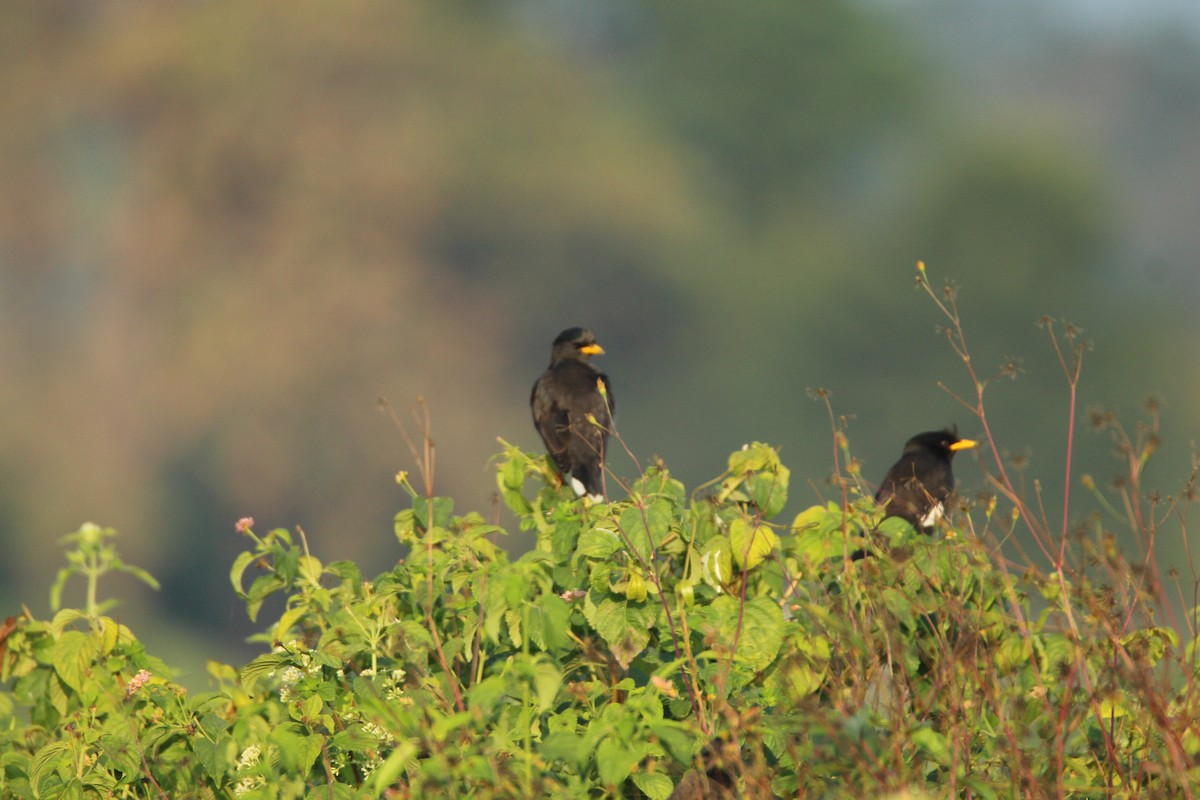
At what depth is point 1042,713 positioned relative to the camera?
3.25 meters

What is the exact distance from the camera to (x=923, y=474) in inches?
213

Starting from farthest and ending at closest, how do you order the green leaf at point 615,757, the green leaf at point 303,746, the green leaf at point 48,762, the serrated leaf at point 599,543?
the green leaf at point 48,762 → the serrated leaf at point 599,543 → the green leaf at point 303,746 → the green leaf at point 615,757

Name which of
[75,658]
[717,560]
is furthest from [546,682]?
[75,658]

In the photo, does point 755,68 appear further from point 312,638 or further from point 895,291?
point 312,638

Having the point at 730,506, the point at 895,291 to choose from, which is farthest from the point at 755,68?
the point at 730,506

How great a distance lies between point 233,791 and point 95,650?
83 cm

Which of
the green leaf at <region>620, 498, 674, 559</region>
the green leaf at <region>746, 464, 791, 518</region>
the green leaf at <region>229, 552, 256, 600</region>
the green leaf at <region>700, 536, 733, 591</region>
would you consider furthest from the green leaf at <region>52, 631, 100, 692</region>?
the green leaf at <region>746, 464, 791, 518</region>

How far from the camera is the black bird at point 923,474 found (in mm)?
5070

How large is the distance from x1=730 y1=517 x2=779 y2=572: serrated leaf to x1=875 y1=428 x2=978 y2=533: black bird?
140 cm

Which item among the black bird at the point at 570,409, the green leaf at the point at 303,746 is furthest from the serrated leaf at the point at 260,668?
the black bird at the point at 570,409

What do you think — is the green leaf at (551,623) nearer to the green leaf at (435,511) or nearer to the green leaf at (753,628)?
the green leaf at (753,628)

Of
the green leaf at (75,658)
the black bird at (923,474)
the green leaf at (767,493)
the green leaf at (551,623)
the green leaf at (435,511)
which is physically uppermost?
the black bird at (923,474)

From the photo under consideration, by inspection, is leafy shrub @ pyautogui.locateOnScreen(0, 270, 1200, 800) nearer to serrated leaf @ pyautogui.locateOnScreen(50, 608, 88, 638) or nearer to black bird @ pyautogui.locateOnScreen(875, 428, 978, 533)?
serrated leaf @ pyautogui.locateOnScreen(50, 608, 88, 638)

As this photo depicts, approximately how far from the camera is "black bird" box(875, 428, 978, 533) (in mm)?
5070
